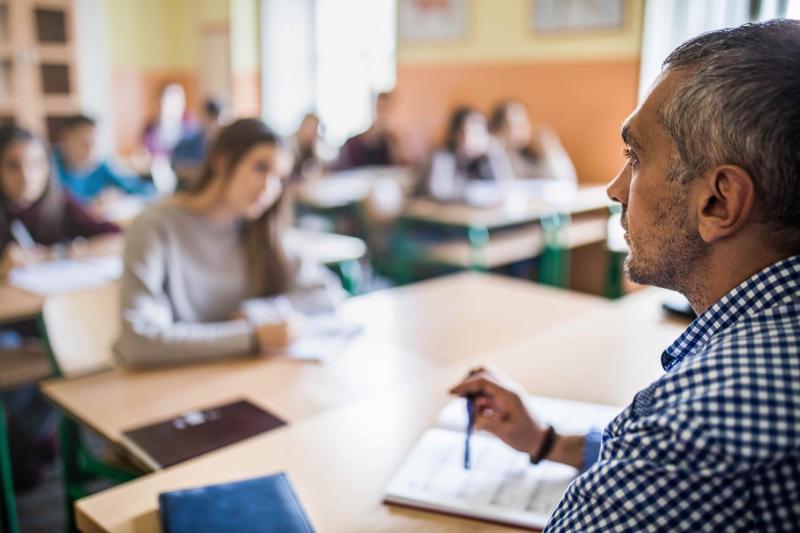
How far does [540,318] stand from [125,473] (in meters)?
1.14

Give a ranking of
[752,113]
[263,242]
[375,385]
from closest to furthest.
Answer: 1. [752,113]
2. [375,385]
3. [263,242]

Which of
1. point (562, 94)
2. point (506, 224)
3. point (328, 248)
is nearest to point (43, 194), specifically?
point (328, 248)

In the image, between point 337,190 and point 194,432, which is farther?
point 337,190

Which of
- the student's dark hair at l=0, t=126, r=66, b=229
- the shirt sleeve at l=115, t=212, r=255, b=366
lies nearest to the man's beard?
the shirt sleeve at l=115, t=212, r=255, b=366

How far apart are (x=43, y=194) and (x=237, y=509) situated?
262 centimetres

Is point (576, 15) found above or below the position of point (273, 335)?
above

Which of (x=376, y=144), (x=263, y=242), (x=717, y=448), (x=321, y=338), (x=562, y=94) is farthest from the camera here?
(x=376, y=144)

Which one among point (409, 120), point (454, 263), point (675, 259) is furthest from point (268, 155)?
point (409, 120)

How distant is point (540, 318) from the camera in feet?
6.81

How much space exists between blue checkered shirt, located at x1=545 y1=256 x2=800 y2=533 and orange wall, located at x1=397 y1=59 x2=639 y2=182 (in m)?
4.46

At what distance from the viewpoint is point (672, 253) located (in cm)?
88

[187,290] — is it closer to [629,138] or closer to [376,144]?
[629,138]

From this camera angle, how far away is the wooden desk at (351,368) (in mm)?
1501

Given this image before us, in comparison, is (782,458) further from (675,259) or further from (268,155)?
(268,155)
